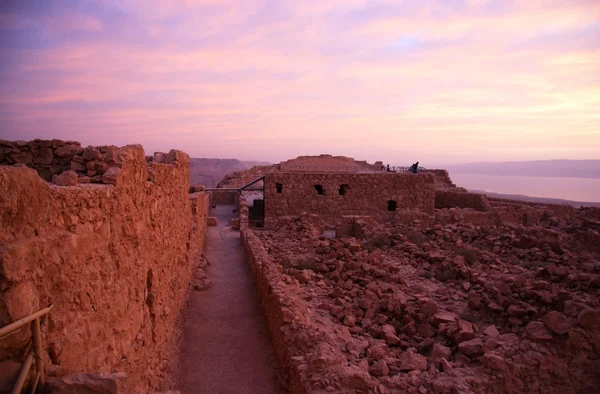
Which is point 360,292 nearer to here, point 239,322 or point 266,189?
point 239,322

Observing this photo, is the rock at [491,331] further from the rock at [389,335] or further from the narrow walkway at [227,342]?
the narrow walkway at [227,342]

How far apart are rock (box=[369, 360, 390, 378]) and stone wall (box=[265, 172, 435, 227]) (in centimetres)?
1091

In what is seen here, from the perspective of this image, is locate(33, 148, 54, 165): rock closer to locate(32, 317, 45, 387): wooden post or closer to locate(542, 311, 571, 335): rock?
locate(32, 317, 45, 387): wooden post

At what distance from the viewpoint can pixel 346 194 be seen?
16.0 metres

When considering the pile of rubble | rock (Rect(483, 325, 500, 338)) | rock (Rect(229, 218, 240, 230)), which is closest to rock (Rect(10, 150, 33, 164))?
the pile of rubble

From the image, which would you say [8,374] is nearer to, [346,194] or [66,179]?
[66,179]

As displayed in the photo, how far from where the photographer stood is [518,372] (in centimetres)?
455

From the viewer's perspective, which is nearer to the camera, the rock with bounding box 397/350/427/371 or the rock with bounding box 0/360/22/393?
the rock with bounding box 0/360/22/393

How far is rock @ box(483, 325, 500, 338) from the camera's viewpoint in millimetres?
5330

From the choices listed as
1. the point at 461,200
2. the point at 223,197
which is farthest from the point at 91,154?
the point at 223,197

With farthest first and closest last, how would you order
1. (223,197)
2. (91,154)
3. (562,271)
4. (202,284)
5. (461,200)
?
(223,197)
(461,200)
(202,284)
(562,271)
(91,154)

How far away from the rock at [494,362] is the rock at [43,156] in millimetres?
5728

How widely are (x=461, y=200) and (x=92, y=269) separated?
19.7 metres

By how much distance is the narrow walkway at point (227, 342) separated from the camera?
561cm
